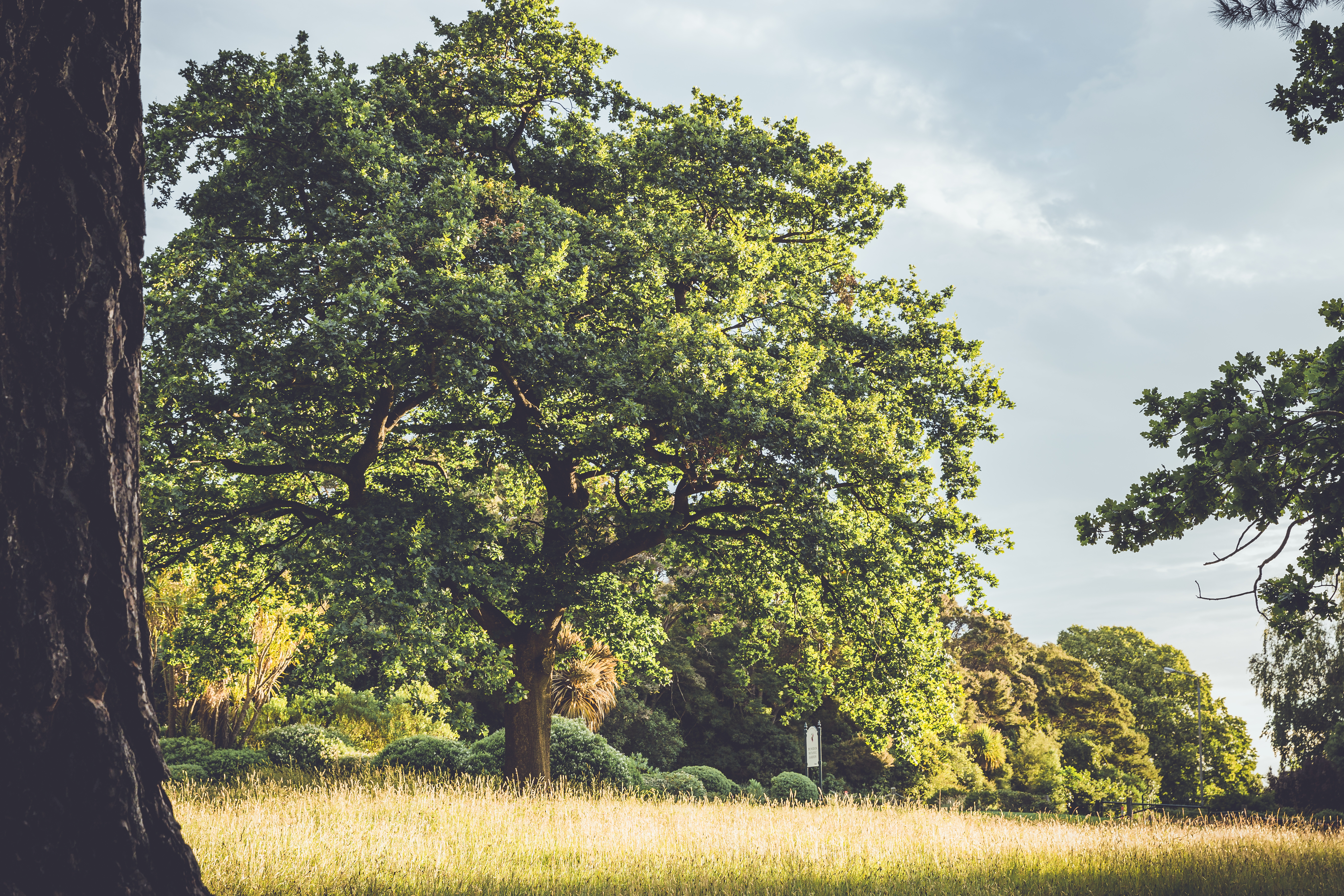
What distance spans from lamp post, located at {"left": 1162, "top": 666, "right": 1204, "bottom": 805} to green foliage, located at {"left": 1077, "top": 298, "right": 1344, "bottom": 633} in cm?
3725

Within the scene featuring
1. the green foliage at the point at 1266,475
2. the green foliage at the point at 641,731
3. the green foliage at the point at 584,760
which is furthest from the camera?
the green foliage at the point at 641,731

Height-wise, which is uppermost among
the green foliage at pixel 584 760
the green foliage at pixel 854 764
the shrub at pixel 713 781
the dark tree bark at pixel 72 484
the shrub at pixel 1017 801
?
the dark tree bark at pixel 72 484

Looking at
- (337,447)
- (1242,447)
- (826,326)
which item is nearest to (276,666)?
(337,447)

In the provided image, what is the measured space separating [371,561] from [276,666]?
468 inches

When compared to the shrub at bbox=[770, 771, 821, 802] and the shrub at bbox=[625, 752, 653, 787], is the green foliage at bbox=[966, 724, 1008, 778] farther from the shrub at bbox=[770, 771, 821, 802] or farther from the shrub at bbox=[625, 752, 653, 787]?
the shrub at bbox=[625, 752, 653, 787]

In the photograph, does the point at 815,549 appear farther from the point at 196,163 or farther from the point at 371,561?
the point at 196,163

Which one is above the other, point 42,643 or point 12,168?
point 12,168

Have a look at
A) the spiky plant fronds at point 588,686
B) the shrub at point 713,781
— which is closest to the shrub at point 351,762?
the spiky plant fronds at point 588,686

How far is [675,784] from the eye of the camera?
Result: 2108 cm

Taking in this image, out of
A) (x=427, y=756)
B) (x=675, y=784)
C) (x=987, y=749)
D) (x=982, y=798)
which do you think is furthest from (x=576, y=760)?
(x=987, y=749)

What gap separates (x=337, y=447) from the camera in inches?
546

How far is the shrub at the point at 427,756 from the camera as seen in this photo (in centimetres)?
1802

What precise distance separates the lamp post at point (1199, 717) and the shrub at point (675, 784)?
96.9 ft

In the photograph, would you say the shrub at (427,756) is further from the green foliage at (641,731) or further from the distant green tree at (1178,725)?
the distant green tree at (1178,725)
